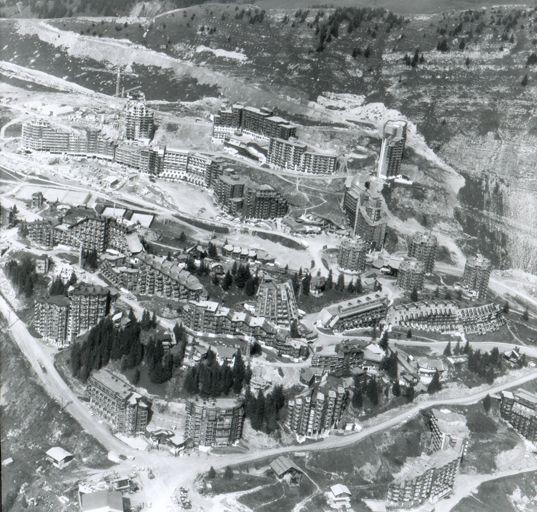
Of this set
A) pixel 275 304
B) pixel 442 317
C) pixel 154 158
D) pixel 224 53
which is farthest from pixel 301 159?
pixel 275 304

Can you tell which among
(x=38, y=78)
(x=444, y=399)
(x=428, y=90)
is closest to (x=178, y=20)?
(x=38, y=78)

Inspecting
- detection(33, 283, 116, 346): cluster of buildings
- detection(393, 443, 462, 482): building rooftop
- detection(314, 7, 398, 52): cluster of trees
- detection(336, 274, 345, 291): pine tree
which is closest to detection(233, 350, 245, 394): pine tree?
detection(33, 283, 116, 346): cluster of buildings

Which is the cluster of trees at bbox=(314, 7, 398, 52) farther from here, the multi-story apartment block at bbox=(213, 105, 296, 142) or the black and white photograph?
the multi-story apartment block at bbox=(213, 105, 296, 142)

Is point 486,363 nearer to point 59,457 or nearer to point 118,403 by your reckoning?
point 118,403

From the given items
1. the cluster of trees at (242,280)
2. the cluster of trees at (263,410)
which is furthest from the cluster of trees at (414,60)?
A: the cluster of trees at (263,410)

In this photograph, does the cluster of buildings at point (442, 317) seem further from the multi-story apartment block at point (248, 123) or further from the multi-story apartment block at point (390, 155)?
the multi-story apartment block at point (248, 123)

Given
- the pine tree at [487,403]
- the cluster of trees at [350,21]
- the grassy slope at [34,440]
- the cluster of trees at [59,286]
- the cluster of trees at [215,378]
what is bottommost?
the grassy slope at [34,440]
